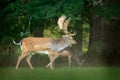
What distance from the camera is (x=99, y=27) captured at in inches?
738

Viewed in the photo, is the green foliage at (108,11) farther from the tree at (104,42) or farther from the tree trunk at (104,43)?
the tree trunk at (104,43)

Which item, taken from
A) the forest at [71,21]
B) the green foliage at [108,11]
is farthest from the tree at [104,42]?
the green foliage at [108,11]

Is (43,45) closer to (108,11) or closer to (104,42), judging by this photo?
(108,11)

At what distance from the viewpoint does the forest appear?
1653 cm

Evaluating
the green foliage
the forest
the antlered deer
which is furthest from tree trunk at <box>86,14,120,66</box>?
the antlered deer

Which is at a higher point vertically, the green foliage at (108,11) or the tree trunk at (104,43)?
the green foliage at (108,11)

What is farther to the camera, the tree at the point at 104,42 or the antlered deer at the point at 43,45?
the tree at the point at 104,42

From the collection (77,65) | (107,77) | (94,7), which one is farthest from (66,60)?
(107,77)

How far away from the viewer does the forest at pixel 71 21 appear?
1653 cm

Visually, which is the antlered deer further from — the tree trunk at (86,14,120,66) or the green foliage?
the tree trunk at (86,14,120,66)

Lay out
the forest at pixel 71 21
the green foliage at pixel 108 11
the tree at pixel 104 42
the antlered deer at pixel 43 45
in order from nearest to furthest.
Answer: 1. the antlered deer at pixel 43 45
2. the forest at pixel 71 21
3. the green foliage at pixel 108 11
4. the tree at pixel 104 42

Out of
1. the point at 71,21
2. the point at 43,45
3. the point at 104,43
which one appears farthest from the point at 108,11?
the point at 43,45

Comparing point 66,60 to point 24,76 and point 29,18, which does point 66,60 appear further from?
point 24,76

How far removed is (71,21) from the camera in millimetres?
16062
